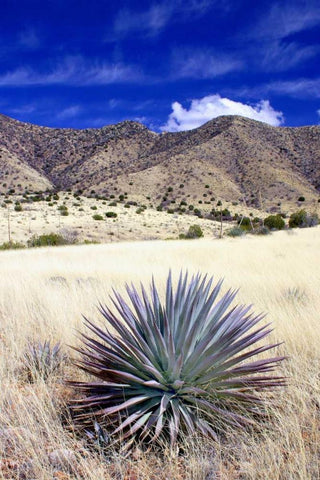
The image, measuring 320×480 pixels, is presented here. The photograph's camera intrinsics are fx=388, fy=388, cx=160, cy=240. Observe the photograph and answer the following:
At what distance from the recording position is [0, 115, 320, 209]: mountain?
5550cm

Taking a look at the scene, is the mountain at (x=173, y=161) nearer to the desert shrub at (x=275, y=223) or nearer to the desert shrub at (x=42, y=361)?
the desert shrub at (x=275, y=223)

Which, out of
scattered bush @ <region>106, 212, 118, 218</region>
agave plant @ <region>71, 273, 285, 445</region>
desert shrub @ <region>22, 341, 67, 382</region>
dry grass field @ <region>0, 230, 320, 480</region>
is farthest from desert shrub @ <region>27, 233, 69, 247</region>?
agave plant @ <region>71, 273, 285, 445</region>

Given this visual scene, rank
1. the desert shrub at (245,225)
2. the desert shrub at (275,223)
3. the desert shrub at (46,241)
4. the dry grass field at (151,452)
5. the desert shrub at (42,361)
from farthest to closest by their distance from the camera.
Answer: the desert shrub at (275,223) < the desert shrub at (245,225) < the desert shrub at (46,241) < the desert shrub at (42,361) < the dry grass field at (151,452)

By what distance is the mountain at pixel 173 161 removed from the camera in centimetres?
5550

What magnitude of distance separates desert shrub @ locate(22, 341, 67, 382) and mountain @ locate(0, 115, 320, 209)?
165ft

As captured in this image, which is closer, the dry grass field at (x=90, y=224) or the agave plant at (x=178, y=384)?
the agave plant at (x=178, y=384)

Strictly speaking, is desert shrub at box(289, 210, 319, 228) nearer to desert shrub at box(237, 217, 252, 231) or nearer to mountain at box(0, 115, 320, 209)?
desert shrub at box(237, 217, 252, 231)

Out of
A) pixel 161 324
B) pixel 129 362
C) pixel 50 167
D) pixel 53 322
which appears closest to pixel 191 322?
pixel 161 324

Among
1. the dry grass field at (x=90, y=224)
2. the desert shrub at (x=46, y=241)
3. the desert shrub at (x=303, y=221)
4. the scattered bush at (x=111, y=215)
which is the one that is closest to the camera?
the desert shrub at (x=46, y=241)

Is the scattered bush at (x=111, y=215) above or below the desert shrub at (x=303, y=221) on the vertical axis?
above

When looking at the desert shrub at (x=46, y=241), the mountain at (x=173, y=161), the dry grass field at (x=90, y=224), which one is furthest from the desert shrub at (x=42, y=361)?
the mountain at (x=173, y=161)

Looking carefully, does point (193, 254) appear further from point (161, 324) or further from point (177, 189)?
point (177, 189)

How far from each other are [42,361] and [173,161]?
62248 mm

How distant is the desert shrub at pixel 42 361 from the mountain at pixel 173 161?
50.4 metres
